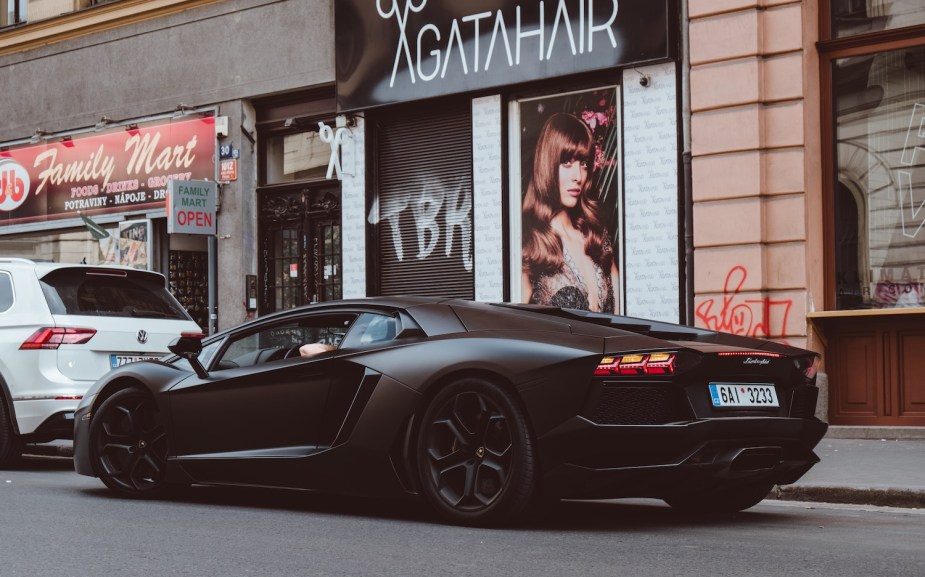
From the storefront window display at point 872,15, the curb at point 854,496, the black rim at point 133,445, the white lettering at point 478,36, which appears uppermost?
the white lettering at point 478,36

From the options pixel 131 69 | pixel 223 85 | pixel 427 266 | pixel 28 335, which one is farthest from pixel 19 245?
pixel 28 335

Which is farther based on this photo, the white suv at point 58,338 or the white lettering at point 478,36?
the white lettering at point 478,36

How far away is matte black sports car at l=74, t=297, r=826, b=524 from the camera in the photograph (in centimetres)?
578

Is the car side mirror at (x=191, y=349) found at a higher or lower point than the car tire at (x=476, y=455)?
higher

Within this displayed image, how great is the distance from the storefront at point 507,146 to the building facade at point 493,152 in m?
0.03

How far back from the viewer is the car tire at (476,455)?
5.88 metres

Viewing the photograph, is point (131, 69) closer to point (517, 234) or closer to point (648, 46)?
point (517, 234)

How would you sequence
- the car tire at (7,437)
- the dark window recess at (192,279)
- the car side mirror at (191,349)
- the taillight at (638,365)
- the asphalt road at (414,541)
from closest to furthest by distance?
the asphalt road at (414,541) < the taillight at (638,365) < the car side mirror at (191,349) < the car tire at (7,437) < the dark window recess at (192,279)

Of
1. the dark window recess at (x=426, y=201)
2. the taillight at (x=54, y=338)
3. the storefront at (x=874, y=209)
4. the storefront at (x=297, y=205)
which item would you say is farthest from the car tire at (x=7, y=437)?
the storefront at (x=874, y=209)

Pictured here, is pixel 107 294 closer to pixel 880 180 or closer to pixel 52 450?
pixel 52 450

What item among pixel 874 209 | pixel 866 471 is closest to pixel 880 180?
pixel 874 209

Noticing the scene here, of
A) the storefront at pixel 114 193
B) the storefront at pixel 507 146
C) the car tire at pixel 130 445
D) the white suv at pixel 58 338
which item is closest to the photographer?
the car tire at pixel 130 445

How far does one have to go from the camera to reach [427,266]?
15852 mm

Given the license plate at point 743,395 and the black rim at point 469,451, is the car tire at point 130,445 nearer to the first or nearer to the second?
the black rim at point 469,451
